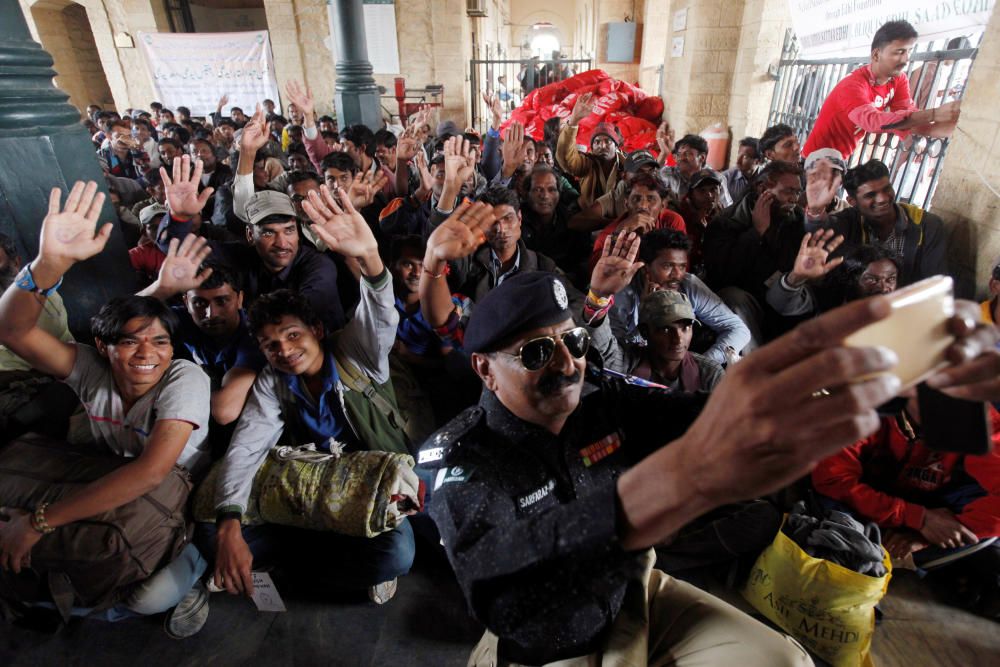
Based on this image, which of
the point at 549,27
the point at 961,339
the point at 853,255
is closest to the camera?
the point at 961,339

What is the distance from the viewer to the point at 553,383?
137cm

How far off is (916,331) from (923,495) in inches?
87.5

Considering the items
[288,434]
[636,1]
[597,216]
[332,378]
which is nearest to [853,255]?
[597,216]

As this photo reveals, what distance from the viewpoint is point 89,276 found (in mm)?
2656

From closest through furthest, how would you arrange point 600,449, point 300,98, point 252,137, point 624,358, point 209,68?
point 600,449 → point 624,358 → point 252,137 → point 300,98 → point 209,68

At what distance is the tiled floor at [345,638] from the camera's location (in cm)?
212

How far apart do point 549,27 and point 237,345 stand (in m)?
43.9

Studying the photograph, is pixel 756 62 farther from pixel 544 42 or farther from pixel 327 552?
pixel 544 42

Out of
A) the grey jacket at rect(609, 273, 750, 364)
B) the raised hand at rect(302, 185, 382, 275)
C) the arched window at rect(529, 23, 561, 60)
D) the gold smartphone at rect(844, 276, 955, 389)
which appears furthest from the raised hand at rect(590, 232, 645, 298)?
the arched window at rect(529, 23, 561, 60)

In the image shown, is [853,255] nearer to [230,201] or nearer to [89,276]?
[89,276]

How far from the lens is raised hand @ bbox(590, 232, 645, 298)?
2422mm

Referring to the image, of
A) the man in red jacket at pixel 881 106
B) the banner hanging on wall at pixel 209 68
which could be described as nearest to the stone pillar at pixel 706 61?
the man in red jacket at pixel 881 106

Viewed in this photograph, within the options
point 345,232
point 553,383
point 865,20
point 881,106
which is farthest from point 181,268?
point 865,20

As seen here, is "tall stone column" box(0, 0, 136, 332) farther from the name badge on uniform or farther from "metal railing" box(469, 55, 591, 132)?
"metal railing" box(469, 55, 591, 132)
